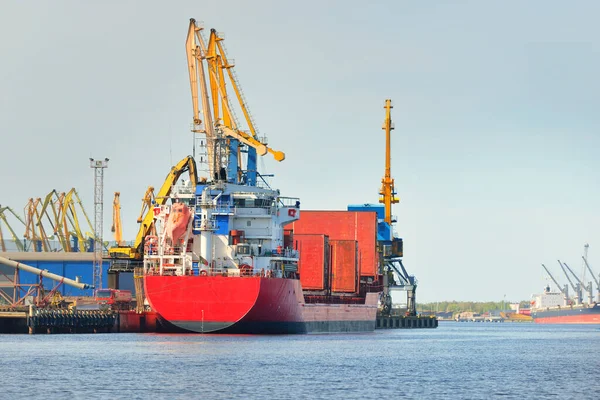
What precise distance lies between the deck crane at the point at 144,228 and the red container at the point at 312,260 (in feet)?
39.2

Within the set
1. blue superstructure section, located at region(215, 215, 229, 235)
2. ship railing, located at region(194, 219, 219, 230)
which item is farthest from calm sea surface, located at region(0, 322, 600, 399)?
blue superstructure section, located at region(215, 215, 229, 235)

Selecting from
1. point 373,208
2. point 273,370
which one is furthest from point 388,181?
point 273,370

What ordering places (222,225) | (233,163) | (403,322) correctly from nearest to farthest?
1. (222,225)
2. (233,163)
3. (403,322)

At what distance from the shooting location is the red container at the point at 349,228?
10912 centimetres

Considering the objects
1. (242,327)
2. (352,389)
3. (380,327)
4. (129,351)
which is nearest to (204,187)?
(242,327)

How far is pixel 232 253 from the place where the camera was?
84.2m

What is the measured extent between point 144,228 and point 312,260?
58.6 ft

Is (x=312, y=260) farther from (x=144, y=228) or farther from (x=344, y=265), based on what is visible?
(x=144, y=228)

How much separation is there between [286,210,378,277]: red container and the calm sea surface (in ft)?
87.7

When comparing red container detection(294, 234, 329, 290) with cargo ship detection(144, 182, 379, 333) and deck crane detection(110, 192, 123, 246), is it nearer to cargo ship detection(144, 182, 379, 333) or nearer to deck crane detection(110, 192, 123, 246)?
cargo ship detection(144, 182, 379, 333)

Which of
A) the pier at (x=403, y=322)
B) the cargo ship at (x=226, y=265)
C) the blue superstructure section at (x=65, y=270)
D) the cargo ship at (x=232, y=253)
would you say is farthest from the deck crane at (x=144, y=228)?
the pier at (x=403, y=322)

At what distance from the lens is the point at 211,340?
3002 inches

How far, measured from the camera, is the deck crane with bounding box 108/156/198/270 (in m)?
105

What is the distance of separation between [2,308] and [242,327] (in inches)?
985
